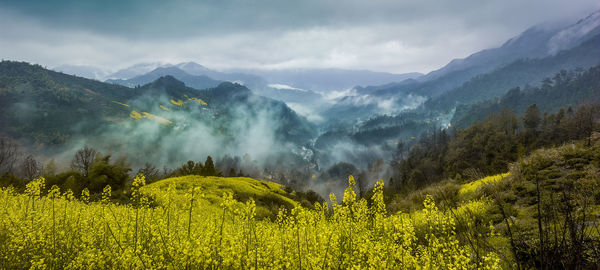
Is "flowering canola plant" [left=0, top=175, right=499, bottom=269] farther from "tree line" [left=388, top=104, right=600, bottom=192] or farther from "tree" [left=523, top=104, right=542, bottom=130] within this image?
"tree" [left=523, top=104, right=542, bottom=130]

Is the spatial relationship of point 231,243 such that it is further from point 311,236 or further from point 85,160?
point 85,160

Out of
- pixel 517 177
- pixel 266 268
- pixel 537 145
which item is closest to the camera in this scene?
pixel 266 268

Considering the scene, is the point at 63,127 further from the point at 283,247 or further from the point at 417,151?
the point at 283,247

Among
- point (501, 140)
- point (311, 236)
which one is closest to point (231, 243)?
point (311, 236)

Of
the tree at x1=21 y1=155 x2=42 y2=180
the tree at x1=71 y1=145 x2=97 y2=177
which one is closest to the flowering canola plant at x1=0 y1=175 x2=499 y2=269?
the tree at x1=71 y1=145 x2=97 y2=177

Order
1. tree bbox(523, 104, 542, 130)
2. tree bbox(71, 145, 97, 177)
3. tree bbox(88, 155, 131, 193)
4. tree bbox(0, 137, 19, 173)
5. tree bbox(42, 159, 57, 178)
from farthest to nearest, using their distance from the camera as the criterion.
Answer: tree bbox(0, 137, 19, 173)
tree bbox(523, 104, 542, 130)
tree bbox(71, 145, 97, 177)
tree bbox(42, 159, 57, 178)
tree bbox(88, 155, 131, 193)

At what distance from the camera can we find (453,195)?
55.8 feet

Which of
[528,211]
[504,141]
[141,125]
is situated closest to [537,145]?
[504,141]

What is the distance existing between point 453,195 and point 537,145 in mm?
74648

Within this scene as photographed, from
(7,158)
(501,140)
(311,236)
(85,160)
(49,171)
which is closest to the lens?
(311,236)

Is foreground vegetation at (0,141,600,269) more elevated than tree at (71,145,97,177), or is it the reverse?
foreground vegetation at (0,141,600,269)

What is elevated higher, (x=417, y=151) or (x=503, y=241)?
(x=503, y=241)

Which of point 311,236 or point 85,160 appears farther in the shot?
point 85,160

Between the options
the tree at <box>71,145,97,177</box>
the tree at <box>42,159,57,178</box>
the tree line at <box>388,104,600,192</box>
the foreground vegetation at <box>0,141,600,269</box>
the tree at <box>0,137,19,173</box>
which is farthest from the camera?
the tree at <box>0,137,19,173</box>
